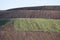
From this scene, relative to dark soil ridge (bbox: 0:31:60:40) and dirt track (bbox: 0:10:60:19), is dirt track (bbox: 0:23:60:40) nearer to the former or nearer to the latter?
dark soil ridge (bbox: 0:31:60:40)

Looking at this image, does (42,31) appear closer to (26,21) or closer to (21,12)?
(26,21)

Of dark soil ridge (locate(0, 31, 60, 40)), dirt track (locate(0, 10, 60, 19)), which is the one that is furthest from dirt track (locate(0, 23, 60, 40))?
dirt track (locate(0, 10, 60, 19))

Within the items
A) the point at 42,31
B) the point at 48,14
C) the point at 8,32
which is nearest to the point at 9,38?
the point at 8,32

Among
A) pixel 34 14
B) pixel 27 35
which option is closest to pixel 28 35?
pixel 27 35

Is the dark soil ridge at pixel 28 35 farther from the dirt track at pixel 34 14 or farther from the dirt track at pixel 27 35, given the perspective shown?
the dirt track at pixel 34 14

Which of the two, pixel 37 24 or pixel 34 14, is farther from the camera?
pixel 34 14

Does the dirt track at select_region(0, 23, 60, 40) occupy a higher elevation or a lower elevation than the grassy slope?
lower

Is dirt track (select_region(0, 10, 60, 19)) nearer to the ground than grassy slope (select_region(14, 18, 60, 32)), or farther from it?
nearer to the ground

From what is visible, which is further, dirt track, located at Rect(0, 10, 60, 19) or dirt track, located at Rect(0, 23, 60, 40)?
dirt track, located at Rect(0, 10, 60, 19)

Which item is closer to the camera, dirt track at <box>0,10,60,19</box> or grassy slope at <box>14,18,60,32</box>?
grassy slope at <box>14,18,60,32</box>

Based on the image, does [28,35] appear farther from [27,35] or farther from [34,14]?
[34,14]

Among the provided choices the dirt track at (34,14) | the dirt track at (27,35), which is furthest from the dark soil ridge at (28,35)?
the dirt track at (34,14)
